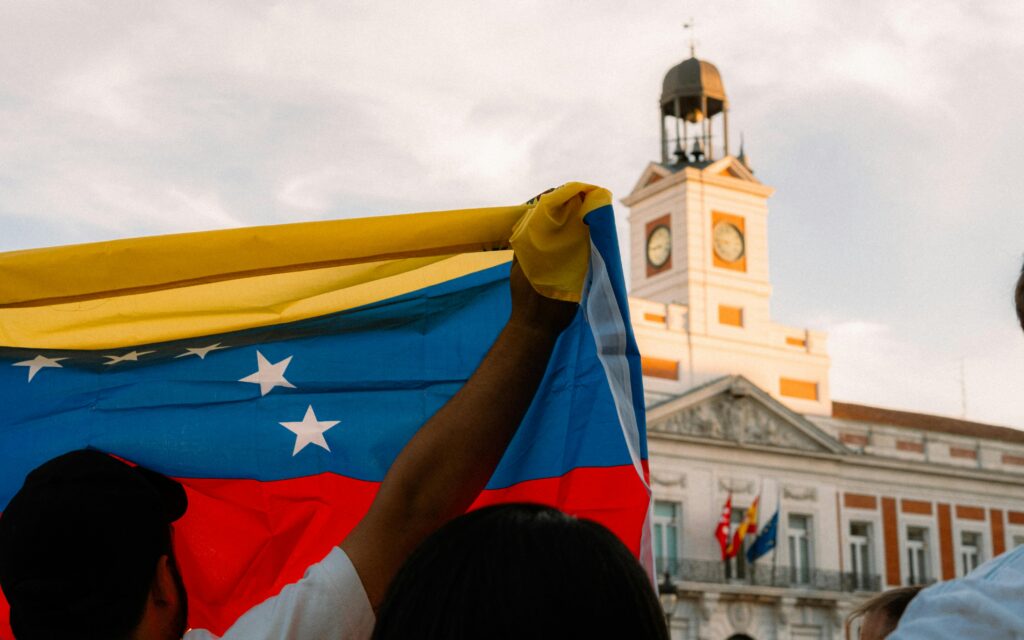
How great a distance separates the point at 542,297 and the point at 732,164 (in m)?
29.4

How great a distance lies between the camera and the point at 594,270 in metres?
2.15

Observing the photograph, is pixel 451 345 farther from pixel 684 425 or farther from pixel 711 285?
pixel 711 285

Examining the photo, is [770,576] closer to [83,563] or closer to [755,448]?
[755,448]

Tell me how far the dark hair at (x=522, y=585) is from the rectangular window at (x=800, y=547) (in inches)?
1074

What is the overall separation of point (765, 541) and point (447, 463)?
25131 mm

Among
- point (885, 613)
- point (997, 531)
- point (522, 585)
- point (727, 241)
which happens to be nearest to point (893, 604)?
point (885, 613)

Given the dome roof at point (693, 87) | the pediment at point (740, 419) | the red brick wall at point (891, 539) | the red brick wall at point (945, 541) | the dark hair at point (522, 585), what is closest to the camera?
the dark hair at point (522, 585)

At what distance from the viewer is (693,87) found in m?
30.2

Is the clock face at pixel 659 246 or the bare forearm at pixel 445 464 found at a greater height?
the clock face at pixel 659 246

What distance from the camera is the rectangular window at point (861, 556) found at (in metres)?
27.9

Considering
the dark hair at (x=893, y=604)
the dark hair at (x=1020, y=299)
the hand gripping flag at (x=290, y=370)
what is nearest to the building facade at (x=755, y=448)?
the dark hair at (x=893, y=604)

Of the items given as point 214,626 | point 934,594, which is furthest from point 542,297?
point 934,594

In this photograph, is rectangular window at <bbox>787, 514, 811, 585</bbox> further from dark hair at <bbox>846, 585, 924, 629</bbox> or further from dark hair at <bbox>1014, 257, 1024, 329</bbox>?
dark hair at <bbox>1014, 257, 1024, 329</bbox>

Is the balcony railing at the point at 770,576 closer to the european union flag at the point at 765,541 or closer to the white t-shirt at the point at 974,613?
the european union flag at the point at 765,541
